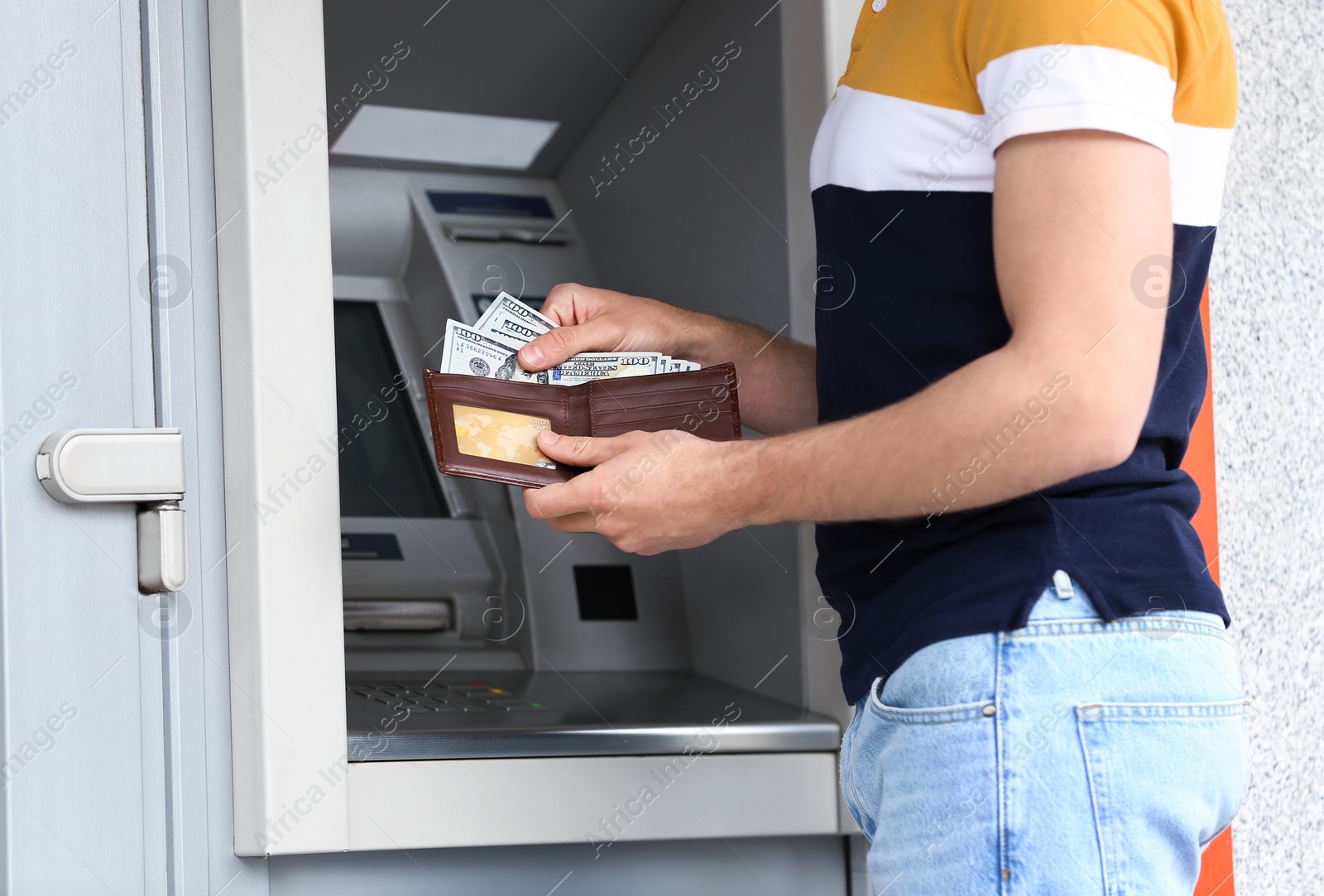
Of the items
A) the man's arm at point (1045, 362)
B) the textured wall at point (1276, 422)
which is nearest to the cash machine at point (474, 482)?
the man's arm at point (1045, 362)

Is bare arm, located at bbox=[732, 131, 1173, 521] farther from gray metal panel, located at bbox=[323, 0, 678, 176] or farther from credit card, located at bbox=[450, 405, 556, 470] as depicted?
gray metal panel, located at bbox=[323, 0, 678, 176]

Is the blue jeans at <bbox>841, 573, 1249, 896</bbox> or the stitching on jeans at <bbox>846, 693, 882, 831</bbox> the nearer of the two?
the blue jeans at <bbox>841, 573, 1249, 896</bbox>

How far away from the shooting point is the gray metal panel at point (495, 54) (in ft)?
6.18

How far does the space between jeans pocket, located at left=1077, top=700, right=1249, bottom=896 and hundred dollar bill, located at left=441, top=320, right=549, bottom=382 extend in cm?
67

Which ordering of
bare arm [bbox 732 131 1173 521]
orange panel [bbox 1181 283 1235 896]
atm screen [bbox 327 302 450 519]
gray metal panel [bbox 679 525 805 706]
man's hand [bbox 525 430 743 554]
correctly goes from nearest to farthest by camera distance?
bare arm [bbox 732 131 1173 521]
man's hand [bbox 525 430 743 554]
gray metal panel [bbox 679 525 805 706]
orange panel [bbox 1181 283 1235 896]
atm screen [bbox 327 302 450 519]

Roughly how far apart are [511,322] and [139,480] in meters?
0.42

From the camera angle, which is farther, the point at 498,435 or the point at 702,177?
the point at 702,177

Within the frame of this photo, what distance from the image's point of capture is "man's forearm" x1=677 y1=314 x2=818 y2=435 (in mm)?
1374

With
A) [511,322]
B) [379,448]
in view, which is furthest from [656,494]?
[379,448]

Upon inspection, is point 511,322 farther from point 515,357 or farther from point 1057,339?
point 1057,339

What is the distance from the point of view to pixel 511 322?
4.03ft

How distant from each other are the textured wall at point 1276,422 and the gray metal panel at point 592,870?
2.59 ft

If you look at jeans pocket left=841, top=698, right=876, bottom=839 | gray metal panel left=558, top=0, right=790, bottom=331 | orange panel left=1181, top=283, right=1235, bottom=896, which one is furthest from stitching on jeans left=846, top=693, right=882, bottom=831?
orange panel left=1181, top=283, right=1235, bottom=896

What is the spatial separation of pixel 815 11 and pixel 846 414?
65cm
